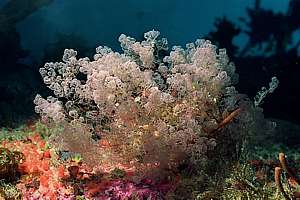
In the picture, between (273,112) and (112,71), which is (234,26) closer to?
(273,112)

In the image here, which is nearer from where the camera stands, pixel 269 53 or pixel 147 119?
pixel 147 119

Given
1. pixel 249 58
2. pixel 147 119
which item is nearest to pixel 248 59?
pixel 249 58

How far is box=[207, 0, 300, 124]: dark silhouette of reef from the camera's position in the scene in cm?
1006

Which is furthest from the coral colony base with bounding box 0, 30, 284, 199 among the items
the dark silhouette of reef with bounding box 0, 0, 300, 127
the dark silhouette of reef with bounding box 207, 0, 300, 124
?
the dark silhouette of reef with bounding box 0, 0, 300, 127

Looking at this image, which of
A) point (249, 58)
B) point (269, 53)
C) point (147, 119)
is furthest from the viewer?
point (249, 58)

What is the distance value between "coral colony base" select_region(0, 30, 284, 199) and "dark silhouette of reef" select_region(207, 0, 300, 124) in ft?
15.6

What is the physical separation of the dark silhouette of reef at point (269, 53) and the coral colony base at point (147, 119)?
475 cm

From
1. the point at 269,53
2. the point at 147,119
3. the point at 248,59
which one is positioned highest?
the point at 269,53

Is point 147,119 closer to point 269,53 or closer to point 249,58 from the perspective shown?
point 249,58

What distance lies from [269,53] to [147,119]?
7238 mm

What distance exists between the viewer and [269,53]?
11328mm

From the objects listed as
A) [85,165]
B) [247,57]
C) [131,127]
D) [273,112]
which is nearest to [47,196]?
[85,165]

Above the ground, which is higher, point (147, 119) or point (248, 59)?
point (248, 59)

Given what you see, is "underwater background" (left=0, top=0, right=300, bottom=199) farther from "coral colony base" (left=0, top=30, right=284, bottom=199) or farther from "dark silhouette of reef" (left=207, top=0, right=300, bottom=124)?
"coral colony base" (left=0, top=30, right=284, bottom=199)
